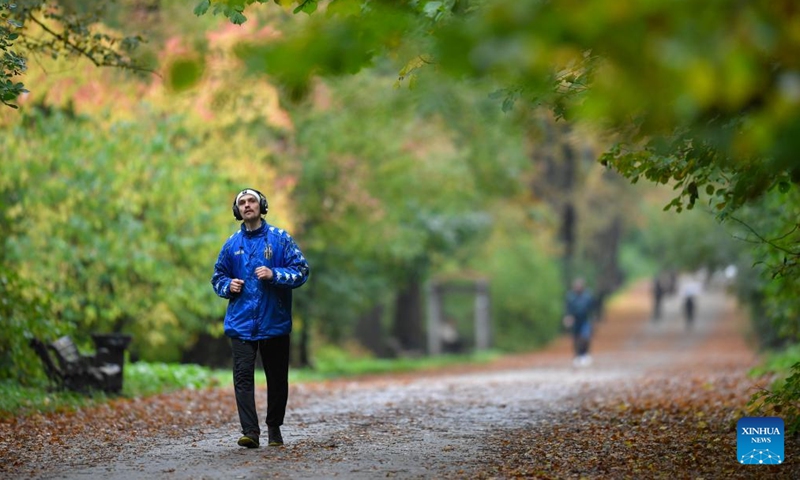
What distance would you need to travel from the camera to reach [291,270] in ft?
29.5

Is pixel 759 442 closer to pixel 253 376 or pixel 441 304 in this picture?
pixel 253 376

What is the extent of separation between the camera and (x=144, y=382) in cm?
1591

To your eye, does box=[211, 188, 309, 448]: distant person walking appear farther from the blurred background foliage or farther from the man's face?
the blurred background foliage

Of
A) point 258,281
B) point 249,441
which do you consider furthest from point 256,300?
point 249,441

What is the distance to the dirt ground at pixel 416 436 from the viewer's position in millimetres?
8047

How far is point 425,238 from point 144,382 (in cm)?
1442

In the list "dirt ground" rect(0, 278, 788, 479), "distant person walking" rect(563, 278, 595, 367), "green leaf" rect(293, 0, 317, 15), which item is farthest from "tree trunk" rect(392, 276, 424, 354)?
"green leaf" rect(293, 0, 317, 15)

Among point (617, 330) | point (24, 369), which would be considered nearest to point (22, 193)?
point (24, 369)

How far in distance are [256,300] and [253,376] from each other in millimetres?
578

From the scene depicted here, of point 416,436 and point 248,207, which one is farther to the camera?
point 416,436

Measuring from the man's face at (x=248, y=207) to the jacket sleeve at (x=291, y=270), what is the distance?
383mm

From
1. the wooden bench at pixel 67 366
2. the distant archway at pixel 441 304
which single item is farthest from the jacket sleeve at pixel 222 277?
the distant archway at pixel 441 304

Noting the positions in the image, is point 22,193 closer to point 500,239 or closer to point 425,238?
point 425,238

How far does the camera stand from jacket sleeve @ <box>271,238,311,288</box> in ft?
29.1
